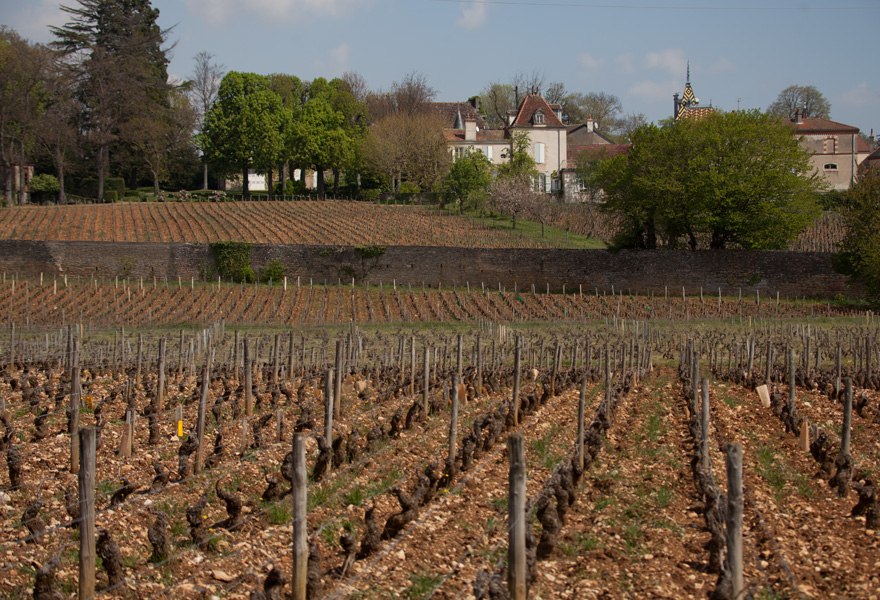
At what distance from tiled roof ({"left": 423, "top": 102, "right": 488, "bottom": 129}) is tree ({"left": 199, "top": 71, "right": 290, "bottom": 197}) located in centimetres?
1689

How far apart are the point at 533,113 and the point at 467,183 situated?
1483 centimetres

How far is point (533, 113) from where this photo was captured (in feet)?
221

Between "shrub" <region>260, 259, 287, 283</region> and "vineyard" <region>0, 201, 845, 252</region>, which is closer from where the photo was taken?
"shrub" <region>260, 259, 287, 283</region>

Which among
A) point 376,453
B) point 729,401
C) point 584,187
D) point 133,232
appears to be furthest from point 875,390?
point 584,187

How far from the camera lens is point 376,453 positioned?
960cm

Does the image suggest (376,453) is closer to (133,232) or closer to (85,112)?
(133,232)

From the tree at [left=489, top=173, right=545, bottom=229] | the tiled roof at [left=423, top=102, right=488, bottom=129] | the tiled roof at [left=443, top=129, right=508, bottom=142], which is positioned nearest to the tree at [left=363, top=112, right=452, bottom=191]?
the tiled roof at [left=443, top=129, right=508, bottom=142]

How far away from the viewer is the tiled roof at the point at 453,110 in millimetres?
75125

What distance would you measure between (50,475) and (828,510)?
7.96 m

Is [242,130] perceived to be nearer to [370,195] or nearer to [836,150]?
[370,195]

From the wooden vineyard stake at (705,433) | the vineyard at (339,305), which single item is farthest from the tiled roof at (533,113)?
the wooden vineyard stake at (705,433)

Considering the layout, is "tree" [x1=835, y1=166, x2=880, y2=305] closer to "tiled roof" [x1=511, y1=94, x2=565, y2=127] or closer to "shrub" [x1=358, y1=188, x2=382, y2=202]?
"tiled roof" [x1=511, y1=94, x2=565, y2=127]

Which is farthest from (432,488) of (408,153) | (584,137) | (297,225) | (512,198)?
(584,137)

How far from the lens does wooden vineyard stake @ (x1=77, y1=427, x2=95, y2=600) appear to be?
534 centimetres
